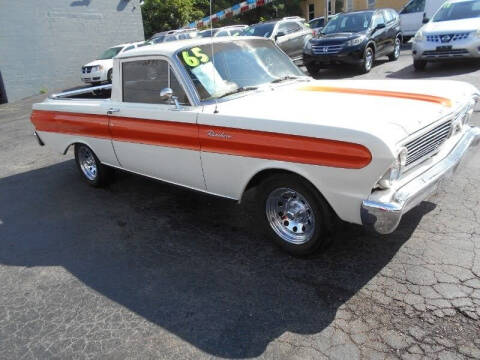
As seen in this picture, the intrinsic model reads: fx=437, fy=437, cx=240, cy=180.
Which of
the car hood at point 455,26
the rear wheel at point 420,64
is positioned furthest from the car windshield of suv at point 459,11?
the rear wheel at point 420,64

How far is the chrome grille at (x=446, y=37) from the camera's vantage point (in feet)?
Result: 32.8

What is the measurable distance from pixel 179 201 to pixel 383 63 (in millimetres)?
10383

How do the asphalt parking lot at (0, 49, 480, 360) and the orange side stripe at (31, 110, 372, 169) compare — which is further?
the orange side stripe at (31, 110, 372, 169)

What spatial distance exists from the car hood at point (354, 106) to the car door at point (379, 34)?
8524mm

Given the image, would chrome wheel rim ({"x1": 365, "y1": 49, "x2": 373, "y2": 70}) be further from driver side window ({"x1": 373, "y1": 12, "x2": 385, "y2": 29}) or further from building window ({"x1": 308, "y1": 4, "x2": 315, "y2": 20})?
building window ({"x1": 308, "y1": 4, "x2": 315, "y2": 20})

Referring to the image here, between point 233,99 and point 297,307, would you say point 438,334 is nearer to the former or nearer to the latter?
point 297,307

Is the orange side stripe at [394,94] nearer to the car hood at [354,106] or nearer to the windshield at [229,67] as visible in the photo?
the car hood at [354,106]

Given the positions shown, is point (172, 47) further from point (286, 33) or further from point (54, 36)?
point (54, 36)

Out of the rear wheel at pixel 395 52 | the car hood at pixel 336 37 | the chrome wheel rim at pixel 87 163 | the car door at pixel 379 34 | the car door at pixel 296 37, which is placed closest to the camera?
the chrome wheel rim at pixel 87 163

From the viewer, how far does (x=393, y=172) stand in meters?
3.03

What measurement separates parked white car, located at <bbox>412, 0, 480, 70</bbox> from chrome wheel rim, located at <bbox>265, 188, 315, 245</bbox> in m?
8.51

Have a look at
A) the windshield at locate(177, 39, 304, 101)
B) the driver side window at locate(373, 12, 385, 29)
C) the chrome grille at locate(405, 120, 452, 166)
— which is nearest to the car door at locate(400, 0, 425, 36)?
the driver side window at locate(373, 12, 385, 29)

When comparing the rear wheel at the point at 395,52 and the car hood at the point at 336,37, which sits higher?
the car hood at the point at 336,37

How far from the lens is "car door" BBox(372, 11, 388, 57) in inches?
476
